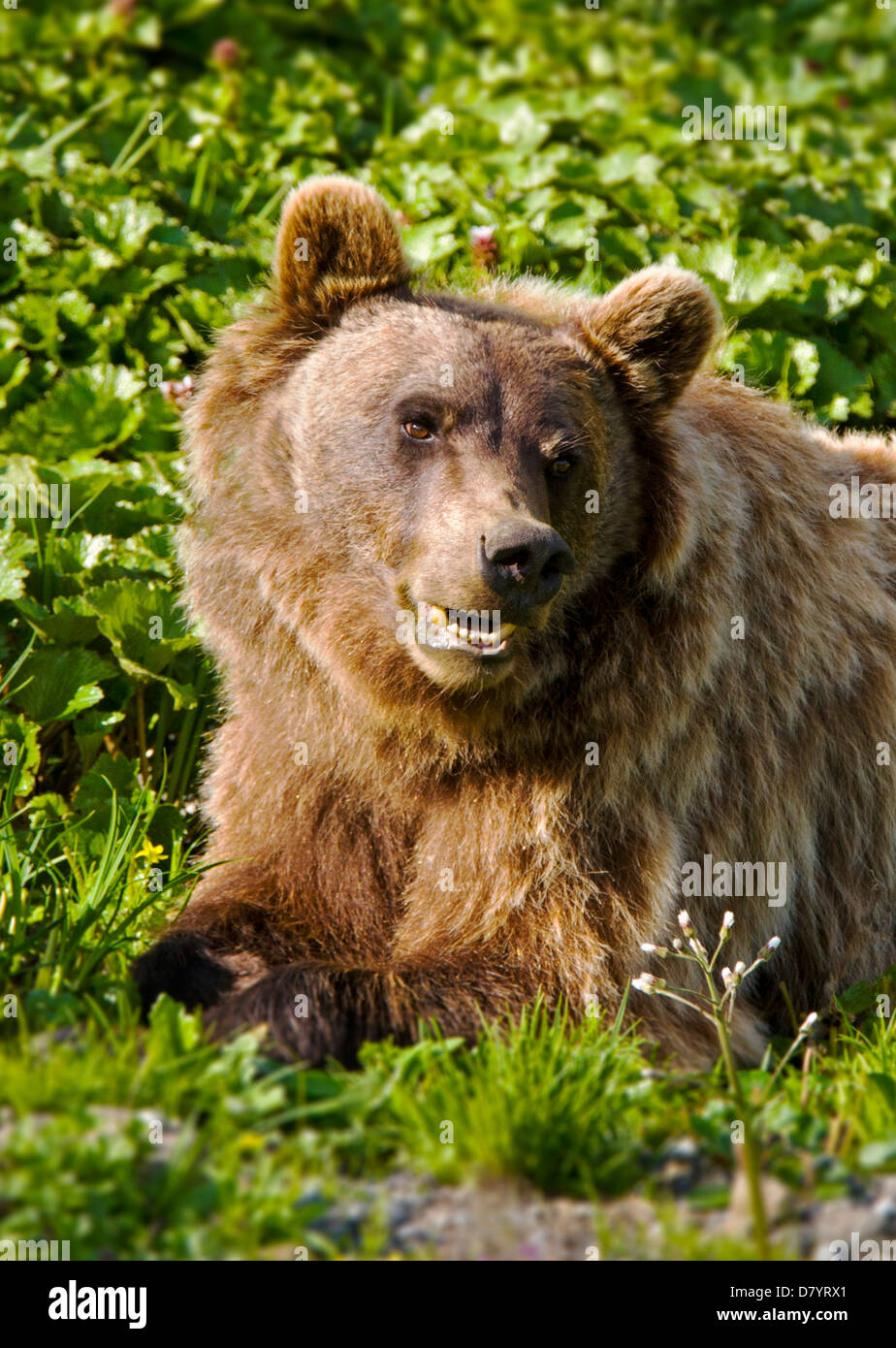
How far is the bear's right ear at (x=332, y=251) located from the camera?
4785 mm

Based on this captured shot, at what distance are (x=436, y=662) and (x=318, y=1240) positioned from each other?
1.67 metres

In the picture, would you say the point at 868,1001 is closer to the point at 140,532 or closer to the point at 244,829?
the point at 244,829

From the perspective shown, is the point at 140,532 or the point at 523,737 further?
the point at 140,532

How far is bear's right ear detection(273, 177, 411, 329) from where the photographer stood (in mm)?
4785

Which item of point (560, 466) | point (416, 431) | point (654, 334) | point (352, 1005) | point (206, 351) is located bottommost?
point (352, 1005)

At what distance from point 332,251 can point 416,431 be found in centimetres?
75

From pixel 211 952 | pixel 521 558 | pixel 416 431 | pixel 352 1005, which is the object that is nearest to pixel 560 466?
pixel 416 431

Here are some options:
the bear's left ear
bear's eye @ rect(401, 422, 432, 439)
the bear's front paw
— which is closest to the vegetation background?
the bear's front paw

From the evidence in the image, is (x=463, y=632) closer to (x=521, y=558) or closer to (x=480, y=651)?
(x=480, y=651)

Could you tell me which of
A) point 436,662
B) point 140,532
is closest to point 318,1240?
point 436,662

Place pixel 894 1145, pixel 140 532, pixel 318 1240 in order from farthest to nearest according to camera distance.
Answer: pixel 140 532, pixel 894 1145, pixel 318 1240

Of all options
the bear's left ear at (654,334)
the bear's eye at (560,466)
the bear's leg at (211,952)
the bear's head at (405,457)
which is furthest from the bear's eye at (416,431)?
the bear's leg at (211,952)

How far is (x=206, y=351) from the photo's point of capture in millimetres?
5547

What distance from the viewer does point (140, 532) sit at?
621 centimetres
